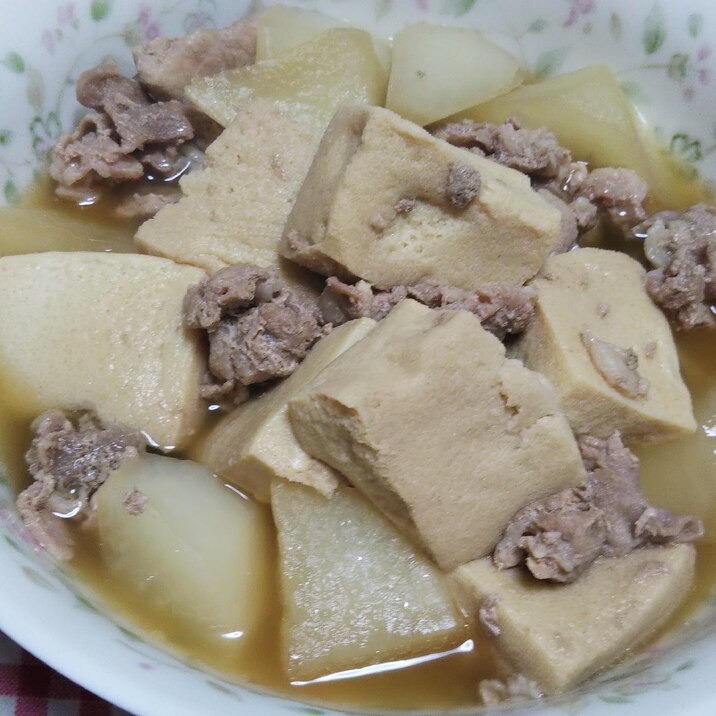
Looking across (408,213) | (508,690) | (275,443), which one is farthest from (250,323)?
(508,690)

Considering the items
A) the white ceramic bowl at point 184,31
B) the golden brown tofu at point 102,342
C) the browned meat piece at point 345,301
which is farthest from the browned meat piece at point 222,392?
the white ceramic bowl at point 184,31

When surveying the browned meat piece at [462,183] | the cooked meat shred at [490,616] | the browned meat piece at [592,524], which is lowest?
the cooked meat shred at [490,616]

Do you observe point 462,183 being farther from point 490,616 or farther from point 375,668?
point 375,668

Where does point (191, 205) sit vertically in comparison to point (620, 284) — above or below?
above

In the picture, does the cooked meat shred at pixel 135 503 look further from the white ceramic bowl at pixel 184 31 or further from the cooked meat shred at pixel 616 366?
the cooked meat shred at pixel 616 366

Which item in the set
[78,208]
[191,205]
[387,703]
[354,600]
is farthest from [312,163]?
[387,703]

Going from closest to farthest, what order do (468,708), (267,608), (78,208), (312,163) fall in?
(468,708) → (267,608) → (312,163) → (78,208)

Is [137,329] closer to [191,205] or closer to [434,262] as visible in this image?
[191,205]

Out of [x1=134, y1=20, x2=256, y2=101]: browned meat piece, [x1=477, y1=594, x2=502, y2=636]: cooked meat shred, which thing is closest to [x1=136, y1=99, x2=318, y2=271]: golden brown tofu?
[x1=134, y1=20, x2=256, y2=101]: browned meat piece
